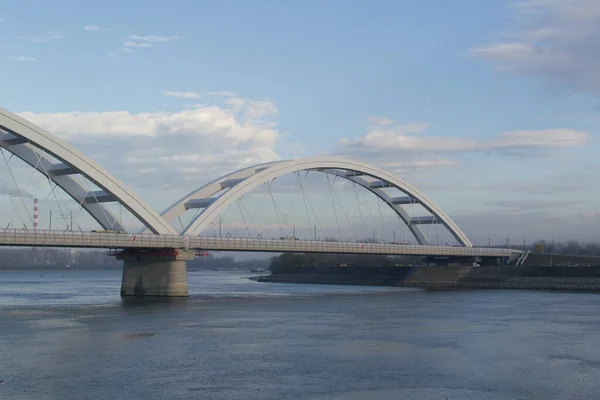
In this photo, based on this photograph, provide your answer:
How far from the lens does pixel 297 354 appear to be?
1016 inches

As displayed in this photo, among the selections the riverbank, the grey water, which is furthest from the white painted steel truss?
the riverbank

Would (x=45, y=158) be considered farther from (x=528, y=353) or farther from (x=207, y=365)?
(x=528, y=353)

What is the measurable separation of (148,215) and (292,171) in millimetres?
14573

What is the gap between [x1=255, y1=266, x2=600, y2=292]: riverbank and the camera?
7212 cm

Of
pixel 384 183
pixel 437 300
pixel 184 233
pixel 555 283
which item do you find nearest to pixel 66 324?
pixel 184 233

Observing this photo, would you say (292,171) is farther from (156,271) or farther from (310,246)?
(156,271)

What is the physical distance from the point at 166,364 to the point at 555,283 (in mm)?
56182

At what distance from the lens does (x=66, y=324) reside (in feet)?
113

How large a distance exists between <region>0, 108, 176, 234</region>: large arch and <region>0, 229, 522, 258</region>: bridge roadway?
1384 mm

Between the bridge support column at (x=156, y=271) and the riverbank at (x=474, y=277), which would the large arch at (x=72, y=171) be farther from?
the riverbank at (x=474, y=277)

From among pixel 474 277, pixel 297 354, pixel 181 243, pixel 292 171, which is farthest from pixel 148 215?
pixel 474 277

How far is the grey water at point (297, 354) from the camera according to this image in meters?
19.9

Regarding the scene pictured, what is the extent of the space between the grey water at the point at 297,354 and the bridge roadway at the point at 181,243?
3.85m

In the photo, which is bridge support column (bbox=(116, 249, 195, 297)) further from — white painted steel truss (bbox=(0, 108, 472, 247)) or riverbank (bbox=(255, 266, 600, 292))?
riverbank (bbox=(255, 266, 600, 292))
